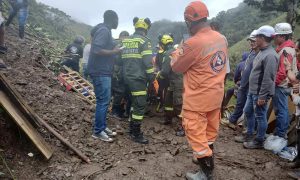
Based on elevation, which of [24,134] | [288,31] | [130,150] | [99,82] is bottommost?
[130,150]

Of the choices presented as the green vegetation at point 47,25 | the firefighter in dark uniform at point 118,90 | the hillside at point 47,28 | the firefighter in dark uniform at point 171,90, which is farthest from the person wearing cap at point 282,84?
the green vegetation at point 47,25

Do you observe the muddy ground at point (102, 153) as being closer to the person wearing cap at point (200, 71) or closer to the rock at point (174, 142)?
the rock at point (174, 142)

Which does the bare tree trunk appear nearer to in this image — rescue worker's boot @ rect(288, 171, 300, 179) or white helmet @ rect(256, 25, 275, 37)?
white helmet @ rect(256, 25, 275, 37)

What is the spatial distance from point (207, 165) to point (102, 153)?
1806 millimetres

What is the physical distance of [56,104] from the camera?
6.53m

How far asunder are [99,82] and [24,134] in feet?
4.75

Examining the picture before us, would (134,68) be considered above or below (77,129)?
above

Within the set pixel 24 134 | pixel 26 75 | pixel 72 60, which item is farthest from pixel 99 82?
pixel 72 60

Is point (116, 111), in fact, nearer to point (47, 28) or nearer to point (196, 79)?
point (196, 79)

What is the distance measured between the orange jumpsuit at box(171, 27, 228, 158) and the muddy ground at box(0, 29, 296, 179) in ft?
2.90

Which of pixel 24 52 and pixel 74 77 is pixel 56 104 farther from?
pixel 24 52

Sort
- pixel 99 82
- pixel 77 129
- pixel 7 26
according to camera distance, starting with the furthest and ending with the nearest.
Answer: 1. pixel 7 26
2. pixel 77 129
3. pixel 99 82

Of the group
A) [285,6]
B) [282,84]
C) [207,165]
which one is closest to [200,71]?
[207,165]

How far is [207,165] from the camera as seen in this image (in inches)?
157
